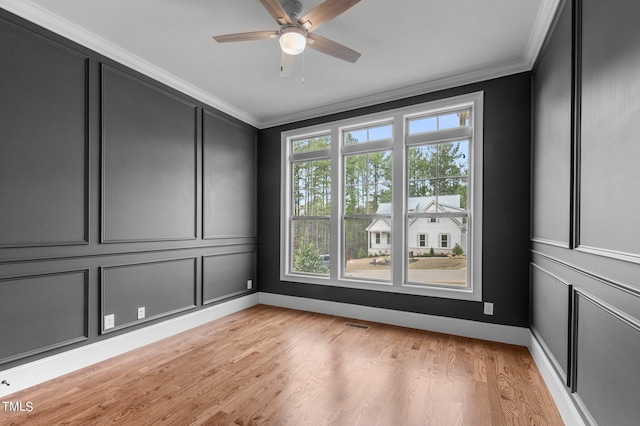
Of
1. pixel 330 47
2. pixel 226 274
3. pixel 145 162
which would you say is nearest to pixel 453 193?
pixel 330 47

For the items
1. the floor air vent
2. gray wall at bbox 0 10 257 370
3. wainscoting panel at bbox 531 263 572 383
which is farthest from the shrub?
gray wall at bbox 0 10 257 370

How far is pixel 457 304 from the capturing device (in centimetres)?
331

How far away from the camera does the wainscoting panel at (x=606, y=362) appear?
1.24 meters

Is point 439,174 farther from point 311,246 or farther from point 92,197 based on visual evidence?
point 92,197

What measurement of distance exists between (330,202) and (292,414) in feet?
8.99

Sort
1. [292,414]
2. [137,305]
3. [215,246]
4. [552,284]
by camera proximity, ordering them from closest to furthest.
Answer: [292,414], [552,284], [137,305], [215,246]

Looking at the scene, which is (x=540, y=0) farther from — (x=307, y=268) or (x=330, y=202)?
(x=307, y=268)

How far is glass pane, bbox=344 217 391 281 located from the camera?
3840 mm

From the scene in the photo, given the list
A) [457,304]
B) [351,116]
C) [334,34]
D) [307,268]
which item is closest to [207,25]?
[334,34]

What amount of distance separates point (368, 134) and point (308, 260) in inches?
76.3

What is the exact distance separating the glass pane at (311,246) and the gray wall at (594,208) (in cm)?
253

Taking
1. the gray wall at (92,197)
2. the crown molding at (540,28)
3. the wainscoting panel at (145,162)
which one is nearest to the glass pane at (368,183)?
the crown molding at (540,28)

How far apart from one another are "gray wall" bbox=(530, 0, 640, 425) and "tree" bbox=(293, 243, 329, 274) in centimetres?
260

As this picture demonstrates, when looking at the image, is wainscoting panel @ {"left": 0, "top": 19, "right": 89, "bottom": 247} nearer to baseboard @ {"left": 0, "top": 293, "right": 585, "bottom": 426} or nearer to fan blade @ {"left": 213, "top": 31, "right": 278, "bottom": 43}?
baseboard @ {"left": 0, "top": 293, "right": 585, "bottom": 426}
